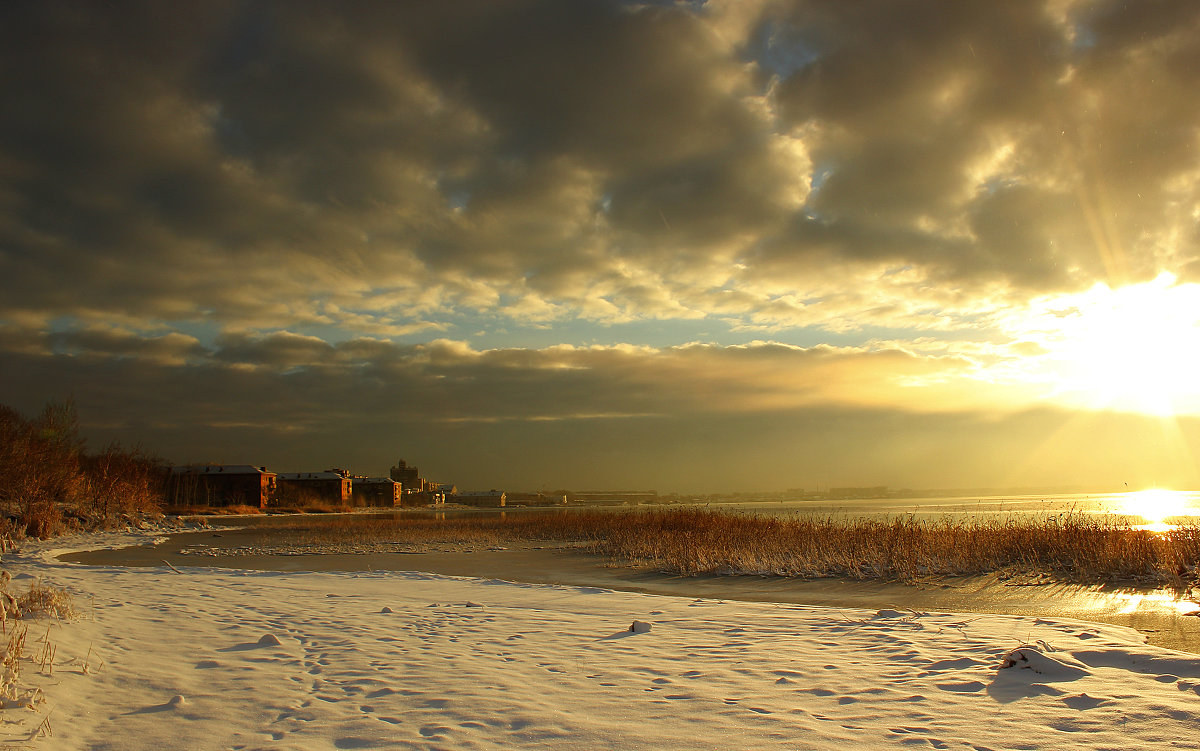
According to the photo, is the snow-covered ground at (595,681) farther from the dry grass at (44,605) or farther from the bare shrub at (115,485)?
the bare shrub at (115,485)

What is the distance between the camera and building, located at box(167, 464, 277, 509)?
90.3 meters

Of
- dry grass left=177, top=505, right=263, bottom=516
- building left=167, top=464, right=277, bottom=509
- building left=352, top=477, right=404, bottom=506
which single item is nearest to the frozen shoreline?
dry grass left=177, top=505, right=263, bottom=516

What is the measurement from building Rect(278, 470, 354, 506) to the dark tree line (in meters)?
63.2

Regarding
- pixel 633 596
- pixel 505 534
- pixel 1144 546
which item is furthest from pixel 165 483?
pixel 1144 546

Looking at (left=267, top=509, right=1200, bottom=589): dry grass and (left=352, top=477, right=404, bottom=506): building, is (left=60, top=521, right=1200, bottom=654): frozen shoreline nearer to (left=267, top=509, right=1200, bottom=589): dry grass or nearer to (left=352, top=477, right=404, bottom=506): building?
(left=267, top=509, right=1200, bottom=589): dry grass

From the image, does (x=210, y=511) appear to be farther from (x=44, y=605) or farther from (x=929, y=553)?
(x=929, y=553)

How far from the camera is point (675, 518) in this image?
103ft

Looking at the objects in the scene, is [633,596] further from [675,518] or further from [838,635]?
[675,518]

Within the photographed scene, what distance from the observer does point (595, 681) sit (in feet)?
19.7

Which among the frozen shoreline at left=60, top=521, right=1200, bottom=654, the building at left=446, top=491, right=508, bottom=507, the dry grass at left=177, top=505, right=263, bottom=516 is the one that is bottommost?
the building at left=446, top=491, right=508, bottom=507

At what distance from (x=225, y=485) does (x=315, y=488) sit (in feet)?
78.2

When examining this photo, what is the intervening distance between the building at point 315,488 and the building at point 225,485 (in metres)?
8.96

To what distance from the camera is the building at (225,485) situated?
9031cm

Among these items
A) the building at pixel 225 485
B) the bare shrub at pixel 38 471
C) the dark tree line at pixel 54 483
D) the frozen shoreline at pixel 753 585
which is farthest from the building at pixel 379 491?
the frozen shoreline at pixel 753 585
